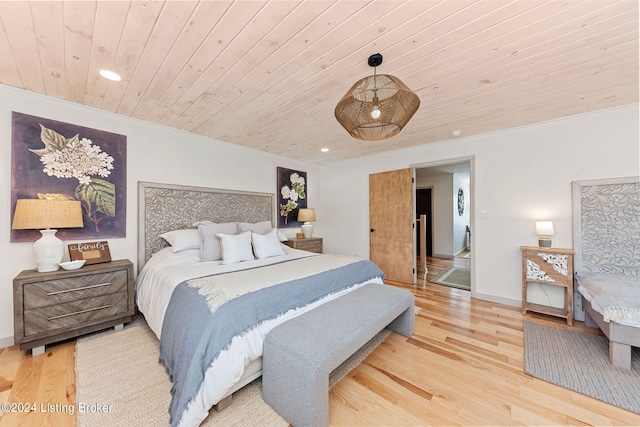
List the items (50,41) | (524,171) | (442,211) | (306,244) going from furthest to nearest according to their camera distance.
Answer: (442,211) < (306,244) < (524,171) < (50,41)

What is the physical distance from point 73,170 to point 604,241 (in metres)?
5.62

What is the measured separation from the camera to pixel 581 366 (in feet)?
5.94

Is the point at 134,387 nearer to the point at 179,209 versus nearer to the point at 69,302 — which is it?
the point at 69,302


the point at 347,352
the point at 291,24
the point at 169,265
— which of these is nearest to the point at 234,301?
the point at 347,352

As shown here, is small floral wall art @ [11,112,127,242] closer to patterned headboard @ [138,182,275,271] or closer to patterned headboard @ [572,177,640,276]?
patterned headboard @ [138,182,275,271]

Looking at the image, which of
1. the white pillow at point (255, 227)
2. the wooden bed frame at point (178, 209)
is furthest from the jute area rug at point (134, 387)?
the white pillow at point (255, 227)

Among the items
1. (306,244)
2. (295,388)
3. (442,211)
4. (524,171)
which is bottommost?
(295,388)

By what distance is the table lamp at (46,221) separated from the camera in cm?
195

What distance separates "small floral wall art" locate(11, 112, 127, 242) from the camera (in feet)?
7.07

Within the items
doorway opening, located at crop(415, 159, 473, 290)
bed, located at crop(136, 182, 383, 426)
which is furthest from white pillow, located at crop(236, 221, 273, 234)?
doorway opening, located at crop(415, 159, 473, 290)

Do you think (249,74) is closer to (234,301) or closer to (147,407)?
(234,301)

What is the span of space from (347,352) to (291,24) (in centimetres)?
202

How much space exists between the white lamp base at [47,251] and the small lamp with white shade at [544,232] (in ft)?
16.2

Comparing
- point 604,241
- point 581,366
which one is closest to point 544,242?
point 604,241
